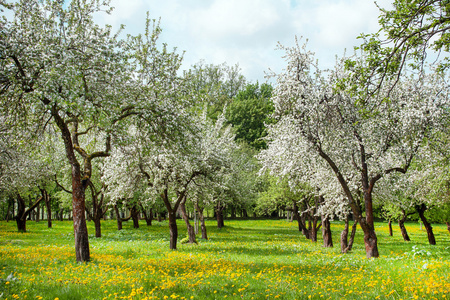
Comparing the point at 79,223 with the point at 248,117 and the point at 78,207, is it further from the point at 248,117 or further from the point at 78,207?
the point at 248,117

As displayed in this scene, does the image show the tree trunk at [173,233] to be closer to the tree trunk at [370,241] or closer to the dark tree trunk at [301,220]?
the tree trunk at [370,241]

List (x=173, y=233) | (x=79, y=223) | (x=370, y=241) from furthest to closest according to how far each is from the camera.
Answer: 1. (x=173, y=233)
2. (x=370, y=241)
3. (x=79, y=223)

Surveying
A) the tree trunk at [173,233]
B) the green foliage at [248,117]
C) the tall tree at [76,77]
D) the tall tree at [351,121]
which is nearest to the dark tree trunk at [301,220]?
the tree trunk at [173,233]

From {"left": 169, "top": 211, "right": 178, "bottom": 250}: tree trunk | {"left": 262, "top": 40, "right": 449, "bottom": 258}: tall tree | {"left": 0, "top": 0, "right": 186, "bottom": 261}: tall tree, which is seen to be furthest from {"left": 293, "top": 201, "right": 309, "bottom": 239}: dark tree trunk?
{"left": 0, "top": 0, "right": 186, "bottom": 261}: tall tree

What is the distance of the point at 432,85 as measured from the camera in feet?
56.9

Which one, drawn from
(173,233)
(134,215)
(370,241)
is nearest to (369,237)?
Answer: (370,241)

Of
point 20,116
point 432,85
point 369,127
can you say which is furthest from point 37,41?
point 432,85

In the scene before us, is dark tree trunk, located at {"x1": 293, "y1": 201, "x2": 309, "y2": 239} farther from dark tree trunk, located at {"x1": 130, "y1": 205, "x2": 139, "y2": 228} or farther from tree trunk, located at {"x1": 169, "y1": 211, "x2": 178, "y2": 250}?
dark tree trunk, located at {"x1": 130, "y1": 205, "x2": 139, "y2": 228}

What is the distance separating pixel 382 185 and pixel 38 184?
35.0 metres

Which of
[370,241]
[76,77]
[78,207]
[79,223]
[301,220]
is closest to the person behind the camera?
[76,77]

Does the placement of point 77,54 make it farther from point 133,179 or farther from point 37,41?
point 133,179

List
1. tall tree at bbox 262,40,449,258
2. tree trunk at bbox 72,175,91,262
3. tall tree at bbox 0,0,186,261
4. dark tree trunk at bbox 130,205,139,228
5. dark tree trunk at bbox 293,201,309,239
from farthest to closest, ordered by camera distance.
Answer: dark tree trunk at bbox 130,205,139,228, dark tree trunk at bbox 293,201,309,239, tall tree at bbox 262,40,449,258, tree trunk at bbox 72,175,91,262, tall tree at bbox 0,0,186,261

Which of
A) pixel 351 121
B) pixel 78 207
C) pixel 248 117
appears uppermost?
pixel 248 117

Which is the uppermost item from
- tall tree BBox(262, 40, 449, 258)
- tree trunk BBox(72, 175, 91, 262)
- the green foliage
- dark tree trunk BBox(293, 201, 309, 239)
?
the green foliage
